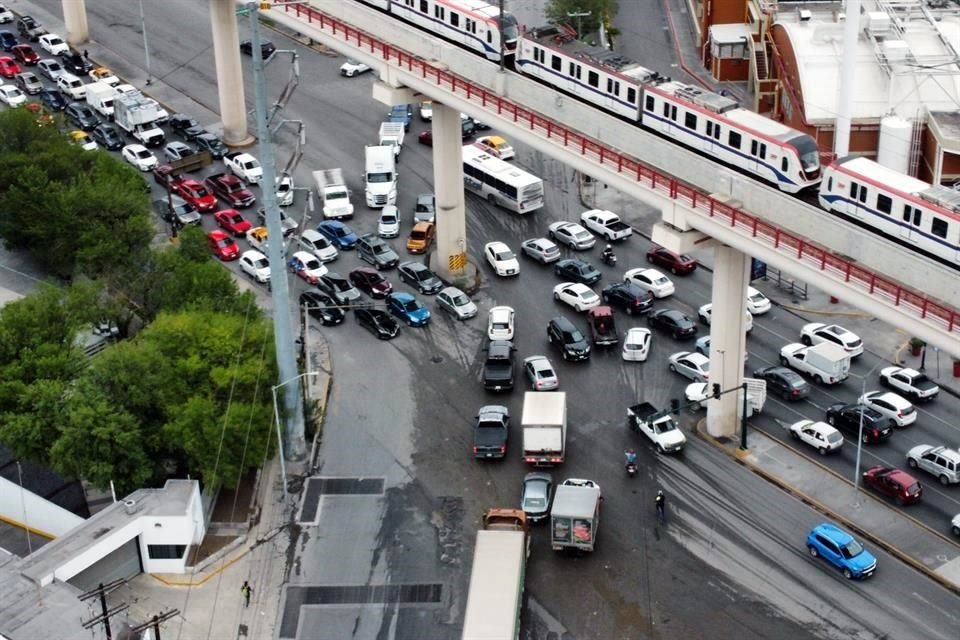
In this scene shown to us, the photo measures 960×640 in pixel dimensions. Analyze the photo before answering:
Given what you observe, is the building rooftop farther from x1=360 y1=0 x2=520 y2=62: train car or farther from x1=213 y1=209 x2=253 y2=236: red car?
x1=213 y1=209 x2=253 y2=236: red car

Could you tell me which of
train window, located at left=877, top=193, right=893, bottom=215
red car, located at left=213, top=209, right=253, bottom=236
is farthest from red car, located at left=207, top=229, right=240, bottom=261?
train window, located at left=877, top=193, right=893, bottom=215

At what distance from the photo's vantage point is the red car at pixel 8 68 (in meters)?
106

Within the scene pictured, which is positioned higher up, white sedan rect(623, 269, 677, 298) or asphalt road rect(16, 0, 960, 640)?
white sedan rect(623, 269, 677, 298)

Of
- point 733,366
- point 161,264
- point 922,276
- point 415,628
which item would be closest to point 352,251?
point 161,264

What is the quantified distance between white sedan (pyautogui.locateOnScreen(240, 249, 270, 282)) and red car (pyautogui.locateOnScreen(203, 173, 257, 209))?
7.43 metres

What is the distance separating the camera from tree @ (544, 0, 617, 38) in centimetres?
10412

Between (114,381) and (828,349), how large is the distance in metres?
33.0

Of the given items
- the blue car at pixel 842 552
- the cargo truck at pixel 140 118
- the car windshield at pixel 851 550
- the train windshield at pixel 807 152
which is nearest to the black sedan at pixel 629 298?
the train windshield at pixel 807 152

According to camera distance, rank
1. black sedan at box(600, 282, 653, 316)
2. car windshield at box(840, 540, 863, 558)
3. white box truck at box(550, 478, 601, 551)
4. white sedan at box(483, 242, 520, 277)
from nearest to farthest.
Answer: car windshield at box(840, 540, 863, 558) < white box truck at box(550, 478, 601, 551) < black sedan at box(600, 282, 653, 316) < white sedan at box(483, 242, 520, 277)

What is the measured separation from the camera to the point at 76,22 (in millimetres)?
112500

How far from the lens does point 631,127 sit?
6656 centimetres

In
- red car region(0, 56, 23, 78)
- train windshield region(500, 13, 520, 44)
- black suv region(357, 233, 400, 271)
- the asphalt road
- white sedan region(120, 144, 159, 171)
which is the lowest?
the asphalt road

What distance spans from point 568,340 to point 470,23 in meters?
16.5

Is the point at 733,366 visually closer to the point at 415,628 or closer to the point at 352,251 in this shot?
the point at 415,628
